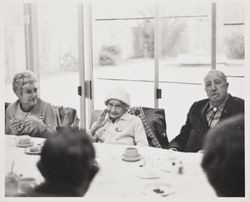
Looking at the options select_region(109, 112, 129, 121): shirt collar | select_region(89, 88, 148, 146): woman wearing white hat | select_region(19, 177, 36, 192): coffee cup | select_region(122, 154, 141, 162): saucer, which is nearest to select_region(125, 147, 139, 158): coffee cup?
select_region(122, 154, 141, 162): saucer

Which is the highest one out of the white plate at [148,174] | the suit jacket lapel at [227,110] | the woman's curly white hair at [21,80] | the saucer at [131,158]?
the woman's curly white hair at [21,80]

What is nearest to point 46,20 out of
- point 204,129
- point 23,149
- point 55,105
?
point 55,105

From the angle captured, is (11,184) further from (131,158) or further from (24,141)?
(131,158)

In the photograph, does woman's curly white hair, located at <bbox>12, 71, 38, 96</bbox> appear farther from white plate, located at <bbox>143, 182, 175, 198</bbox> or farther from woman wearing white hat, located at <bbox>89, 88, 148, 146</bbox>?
white plate, located at <bbox>143, 182, 175, 198</bbox>

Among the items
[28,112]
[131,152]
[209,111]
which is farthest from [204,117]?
[28,112]

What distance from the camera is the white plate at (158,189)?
218cm

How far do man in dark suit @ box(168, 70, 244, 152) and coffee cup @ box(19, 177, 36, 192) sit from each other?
82cm

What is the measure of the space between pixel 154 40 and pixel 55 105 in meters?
0.69

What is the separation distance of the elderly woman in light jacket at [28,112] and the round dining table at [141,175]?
0.39ft

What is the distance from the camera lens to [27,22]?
239cm

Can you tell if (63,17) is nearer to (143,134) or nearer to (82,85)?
(82,85)

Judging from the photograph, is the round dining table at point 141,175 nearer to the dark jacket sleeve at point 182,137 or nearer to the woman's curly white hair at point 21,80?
the dark jacket sleeve at point 182,137

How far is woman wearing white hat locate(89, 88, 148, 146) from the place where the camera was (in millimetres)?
2424

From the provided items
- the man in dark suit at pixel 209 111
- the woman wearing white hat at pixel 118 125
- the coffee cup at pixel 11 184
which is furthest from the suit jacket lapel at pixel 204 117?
the coffee cup at pixel 11 184
